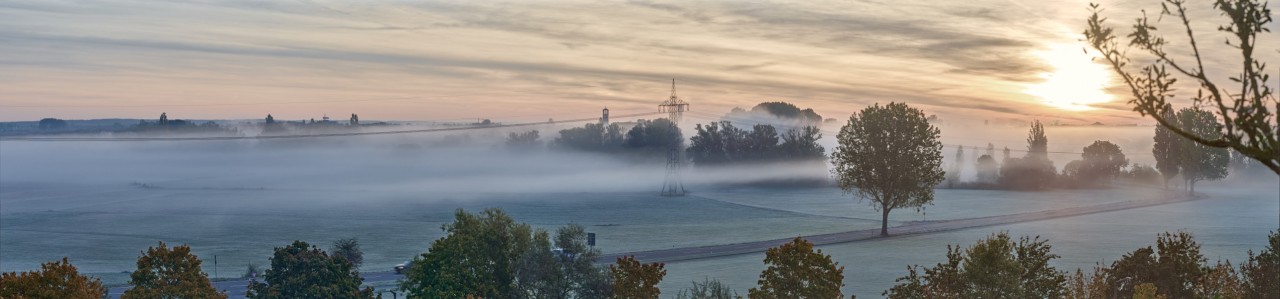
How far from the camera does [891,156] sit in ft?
426

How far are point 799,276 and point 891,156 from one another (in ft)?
291

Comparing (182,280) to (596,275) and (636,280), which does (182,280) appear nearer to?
(596,275)

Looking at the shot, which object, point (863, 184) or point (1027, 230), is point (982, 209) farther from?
point (863, 184)

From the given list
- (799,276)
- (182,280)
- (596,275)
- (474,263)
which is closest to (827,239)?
(596,275)

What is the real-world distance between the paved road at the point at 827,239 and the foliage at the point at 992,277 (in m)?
25.4

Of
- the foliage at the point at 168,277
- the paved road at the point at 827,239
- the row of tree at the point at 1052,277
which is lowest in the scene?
the paved road at the point at 827,239

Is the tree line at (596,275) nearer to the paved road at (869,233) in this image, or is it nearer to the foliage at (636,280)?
the foliage at (636,280)

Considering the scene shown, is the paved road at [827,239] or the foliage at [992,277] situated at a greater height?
the foliage at [992,277]

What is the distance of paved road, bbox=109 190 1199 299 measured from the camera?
92.1 metres

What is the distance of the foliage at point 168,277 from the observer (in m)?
52.0

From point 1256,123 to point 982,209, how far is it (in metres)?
177

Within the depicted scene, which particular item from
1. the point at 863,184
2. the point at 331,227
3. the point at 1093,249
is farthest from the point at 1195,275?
the point at 331,227

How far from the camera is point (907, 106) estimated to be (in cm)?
13512

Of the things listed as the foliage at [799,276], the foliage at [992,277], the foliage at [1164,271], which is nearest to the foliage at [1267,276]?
the foliage at [1164,271]
